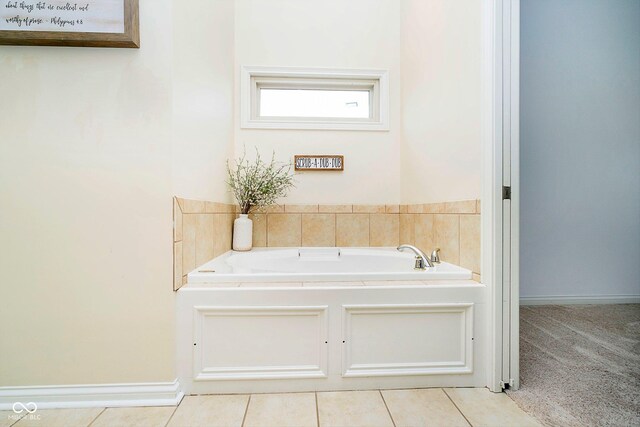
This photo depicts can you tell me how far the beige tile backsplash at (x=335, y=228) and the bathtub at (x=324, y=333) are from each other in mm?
195

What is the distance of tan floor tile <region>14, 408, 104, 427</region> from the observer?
1.25m

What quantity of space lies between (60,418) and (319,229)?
178 cm

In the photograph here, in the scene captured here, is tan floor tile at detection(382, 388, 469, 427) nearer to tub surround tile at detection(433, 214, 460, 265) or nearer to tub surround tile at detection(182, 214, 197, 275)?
tub surround tile at detection(433, 214, 460, 265)

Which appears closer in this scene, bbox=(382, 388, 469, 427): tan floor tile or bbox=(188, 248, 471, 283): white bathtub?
bbox=(382, 388, 469, 427): tan floor tile

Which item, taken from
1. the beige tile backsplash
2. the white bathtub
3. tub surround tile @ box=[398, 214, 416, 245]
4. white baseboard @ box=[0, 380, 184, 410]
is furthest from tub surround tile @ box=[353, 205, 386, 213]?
white baseboard @ box=[0, 380, 184, 410]

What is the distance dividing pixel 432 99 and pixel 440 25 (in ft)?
1.35

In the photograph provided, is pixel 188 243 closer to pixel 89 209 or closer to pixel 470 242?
pixel 89 209

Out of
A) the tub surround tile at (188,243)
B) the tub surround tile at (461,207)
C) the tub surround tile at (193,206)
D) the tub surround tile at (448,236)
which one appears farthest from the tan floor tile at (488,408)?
the tub surround tile at (193,206)

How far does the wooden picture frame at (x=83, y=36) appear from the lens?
1.32m

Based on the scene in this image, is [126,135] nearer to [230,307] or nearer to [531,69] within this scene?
[230,307]

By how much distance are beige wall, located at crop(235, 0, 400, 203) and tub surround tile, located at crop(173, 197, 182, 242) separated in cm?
119

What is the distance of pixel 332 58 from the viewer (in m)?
2.59

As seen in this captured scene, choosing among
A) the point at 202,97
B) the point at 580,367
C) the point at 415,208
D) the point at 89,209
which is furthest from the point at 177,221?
the point at 580,367

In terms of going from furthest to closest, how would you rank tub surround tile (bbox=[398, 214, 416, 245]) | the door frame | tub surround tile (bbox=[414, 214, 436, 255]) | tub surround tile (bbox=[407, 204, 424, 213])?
tub surround tile (bbox=[398, 214, 416, 245]) → tub surround tile (bbox=[407, 204, 424, 213]) → tub surround tile (bbox=[414, 214, 436, 255]) → the door frame
